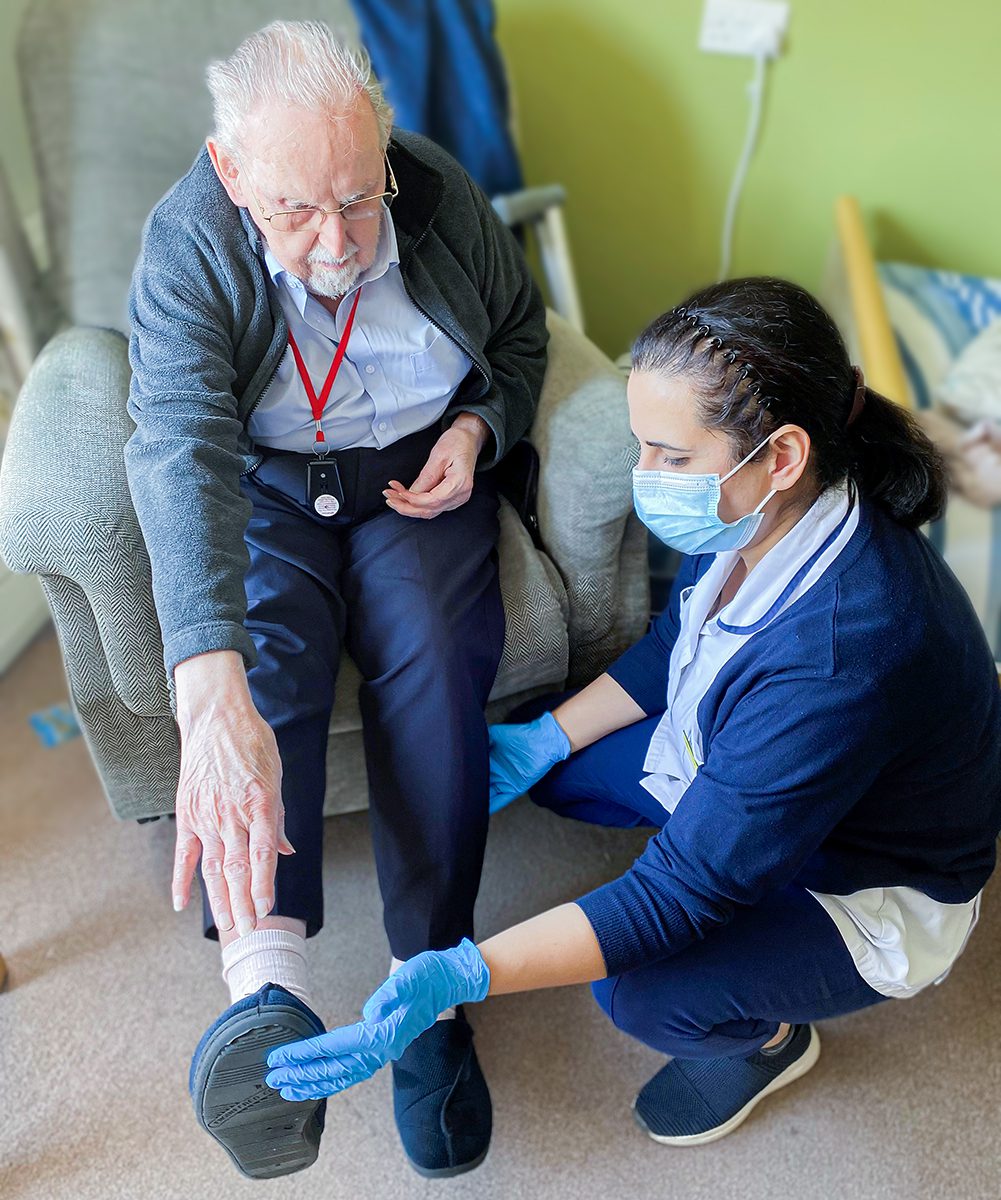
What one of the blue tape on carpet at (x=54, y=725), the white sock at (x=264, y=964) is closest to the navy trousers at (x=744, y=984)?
the white sock at (x=264, y=964)

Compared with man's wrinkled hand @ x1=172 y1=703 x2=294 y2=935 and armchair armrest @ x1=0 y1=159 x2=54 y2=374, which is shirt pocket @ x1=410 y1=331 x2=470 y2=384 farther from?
armchair armrest @ x1=0 y1=159 x2=54 y2=374

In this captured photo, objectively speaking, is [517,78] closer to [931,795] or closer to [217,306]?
[217,306]

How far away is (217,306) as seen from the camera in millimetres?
1262

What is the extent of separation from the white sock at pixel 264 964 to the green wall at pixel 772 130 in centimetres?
178

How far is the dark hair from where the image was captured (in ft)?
3.35

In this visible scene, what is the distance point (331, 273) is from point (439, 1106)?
97cm

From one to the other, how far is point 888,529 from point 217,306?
0.80 meters

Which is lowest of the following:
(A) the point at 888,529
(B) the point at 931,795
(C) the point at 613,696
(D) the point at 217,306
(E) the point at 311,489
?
(C) the point at 613,696

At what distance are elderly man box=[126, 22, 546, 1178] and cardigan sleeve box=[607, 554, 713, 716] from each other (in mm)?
176

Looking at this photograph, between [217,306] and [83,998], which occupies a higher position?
[217,306]

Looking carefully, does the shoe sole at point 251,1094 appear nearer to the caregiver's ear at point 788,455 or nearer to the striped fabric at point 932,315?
the caregiver's ear at point 788,455

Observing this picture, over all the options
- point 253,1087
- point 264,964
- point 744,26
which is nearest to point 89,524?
point 264,964

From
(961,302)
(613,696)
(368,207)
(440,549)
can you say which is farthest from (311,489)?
(961,302)

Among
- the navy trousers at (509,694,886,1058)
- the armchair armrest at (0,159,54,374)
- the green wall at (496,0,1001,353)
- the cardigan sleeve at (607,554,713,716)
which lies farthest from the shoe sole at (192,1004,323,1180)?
the green wall at (496,0,1001,353)
